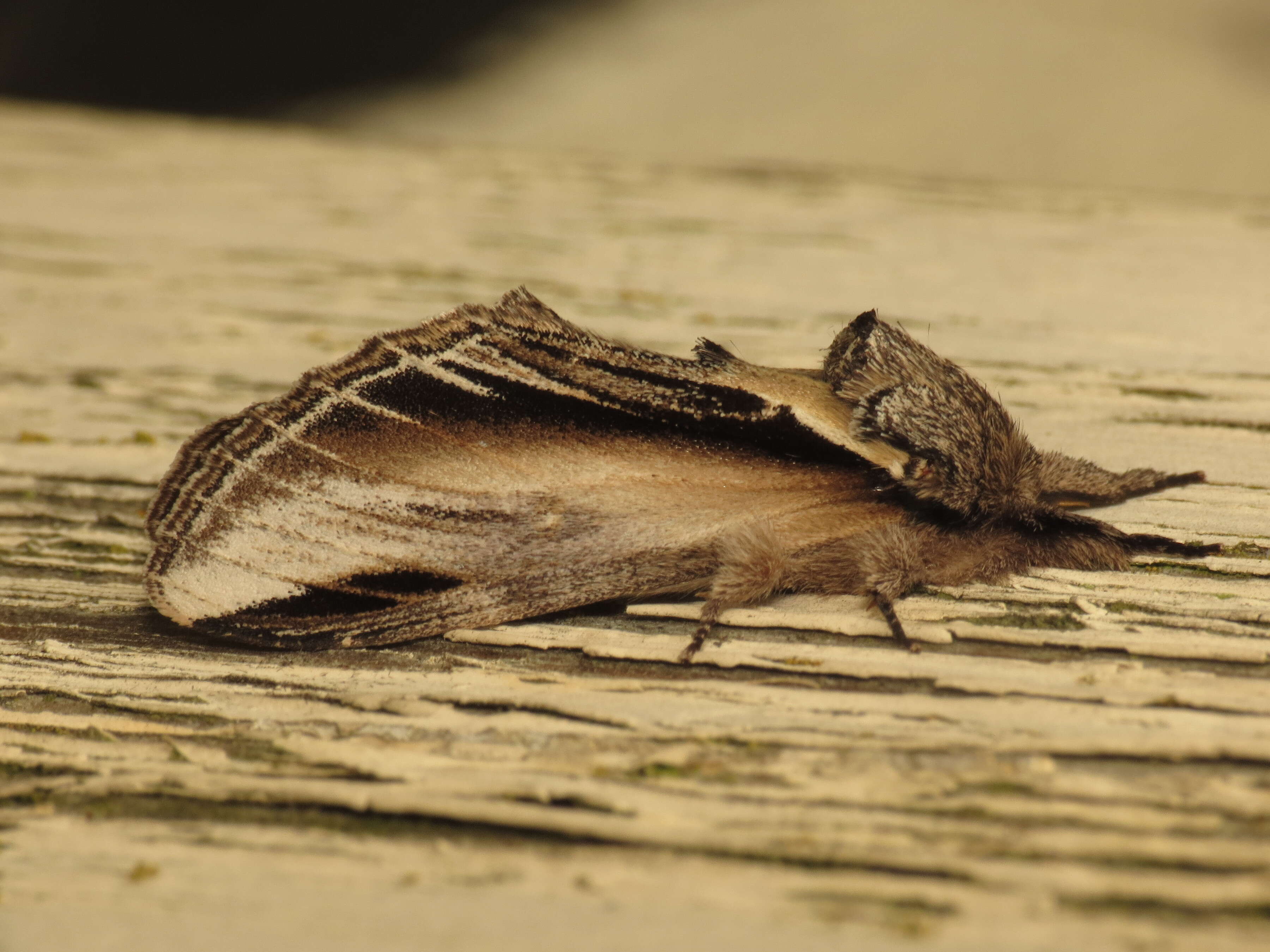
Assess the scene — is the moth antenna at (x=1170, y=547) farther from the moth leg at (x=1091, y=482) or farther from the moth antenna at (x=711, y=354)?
the moth antenna at (x=711, y=354)

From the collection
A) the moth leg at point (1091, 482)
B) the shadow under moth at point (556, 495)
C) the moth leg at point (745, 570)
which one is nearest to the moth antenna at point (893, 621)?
the shadow under moth at point (556, 495)

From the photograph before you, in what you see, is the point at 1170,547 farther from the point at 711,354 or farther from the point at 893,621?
the point at 711,354

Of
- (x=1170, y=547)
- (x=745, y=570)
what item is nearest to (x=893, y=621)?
(x=745, y=570)

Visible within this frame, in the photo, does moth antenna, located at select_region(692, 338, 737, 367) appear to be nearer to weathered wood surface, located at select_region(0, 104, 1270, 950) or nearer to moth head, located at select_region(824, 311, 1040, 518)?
moth head, located at select_region(824, 311, 1040, 518)

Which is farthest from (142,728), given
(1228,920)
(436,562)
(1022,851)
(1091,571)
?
(1091,571)

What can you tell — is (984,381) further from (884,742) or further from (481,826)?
(481,826)

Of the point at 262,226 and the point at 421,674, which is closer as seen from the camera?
the point at 421,674

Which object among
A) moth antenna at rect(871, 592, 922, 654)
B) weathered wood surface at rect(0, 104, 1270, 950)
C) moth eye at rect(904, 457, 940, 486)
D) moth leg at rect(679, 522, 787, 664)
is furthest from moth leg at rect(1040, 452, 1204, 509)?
moth leg at rect(679, 522, 787, 664)
